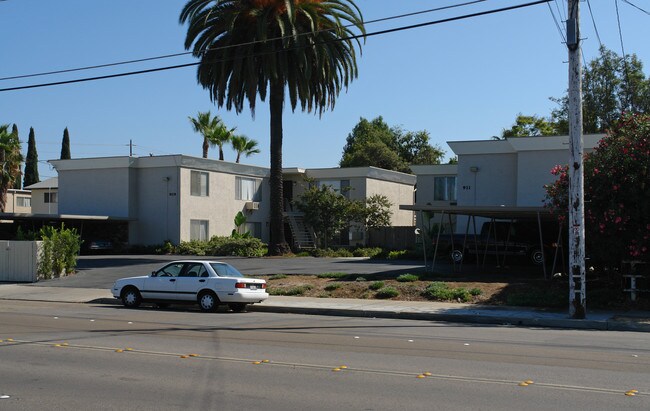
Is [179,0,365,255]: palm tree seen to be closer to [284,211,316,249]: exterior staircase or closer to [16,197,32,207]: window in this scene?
[284,211,316,249]: exterior staircase

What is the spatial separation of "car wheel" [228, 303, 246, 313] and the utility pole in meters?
8.95

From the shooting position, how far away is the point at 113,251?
151 ft

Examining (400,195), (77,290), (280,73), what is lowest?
(77,290)

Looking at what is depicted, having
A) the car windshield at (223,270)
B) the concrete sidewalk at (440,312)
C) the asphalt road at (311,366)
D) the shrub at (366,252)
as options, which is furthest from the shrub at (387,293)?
the shrub at (366,252)

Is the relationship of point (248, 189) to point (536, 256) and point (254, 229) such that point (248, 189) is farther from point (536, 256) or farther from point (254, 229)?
point (536, 256)

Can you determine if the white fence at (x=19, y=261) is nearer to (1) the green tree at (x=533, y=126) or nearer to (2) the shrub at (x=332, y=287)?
(2) the shrub at (x=332, y=287)

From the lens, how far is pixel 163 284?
1969 cm

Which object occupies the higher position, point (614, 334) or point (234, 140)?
point (234, 140)

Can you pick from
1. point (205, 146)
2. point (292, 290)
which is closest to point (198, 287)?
point (292, 290)

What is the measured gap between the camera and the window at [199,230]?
150 ft

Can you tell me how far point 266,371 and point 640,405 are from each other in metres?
4.64

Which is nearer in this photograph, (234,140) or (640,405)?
(640,405)

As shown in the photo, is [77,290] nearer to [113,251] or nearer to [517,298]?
[517,298]

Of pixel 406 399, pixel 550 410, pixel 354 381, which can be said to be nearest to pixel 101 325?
pixel 354 381
